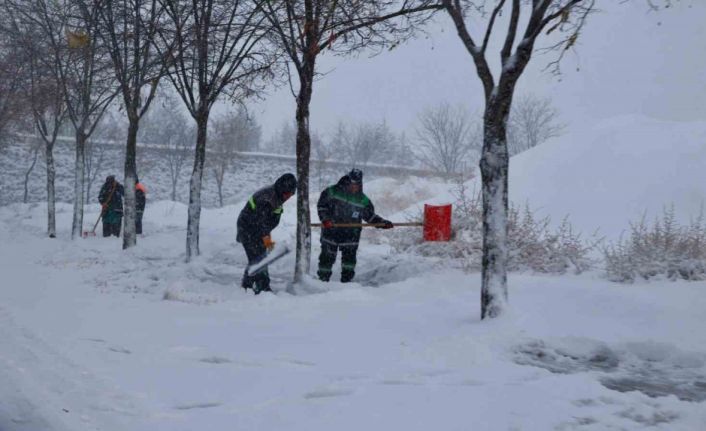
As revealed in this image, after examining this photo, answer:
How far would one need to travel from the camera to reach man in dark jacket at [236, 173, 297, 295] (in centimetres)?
830

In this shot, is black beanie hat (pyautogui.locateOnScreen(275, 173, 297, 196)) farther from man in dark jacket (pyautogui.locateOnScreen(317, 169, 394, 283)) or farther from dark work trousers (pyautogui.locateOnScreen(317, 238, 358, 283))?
dark work trousers (pyautogui.locateOnScreen(317, 238, 358, 283))

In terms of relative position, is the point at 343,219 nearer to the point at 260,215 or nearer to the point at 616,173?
the point at 260,215

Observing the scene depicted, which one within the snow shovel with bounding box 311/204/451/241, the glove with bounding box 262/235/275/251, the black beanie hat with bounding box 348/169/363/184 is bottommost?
the glove with bounding box 262/235/275/251

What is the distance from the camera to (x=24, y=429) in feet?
9.22

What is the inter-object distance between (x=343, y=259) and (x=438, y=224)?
96.2 inches

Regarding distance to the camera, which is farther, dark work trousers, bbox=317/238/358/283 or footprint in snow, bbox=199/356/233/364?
dark work trousers, bbox=317/238/358/283

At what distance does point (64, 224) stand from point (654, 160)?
22.0 m

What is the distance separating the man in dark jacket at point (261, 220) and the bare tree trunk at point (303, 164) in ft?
1.27

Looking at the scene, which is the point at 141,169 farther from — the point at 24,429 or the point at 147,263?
the point at 24,429

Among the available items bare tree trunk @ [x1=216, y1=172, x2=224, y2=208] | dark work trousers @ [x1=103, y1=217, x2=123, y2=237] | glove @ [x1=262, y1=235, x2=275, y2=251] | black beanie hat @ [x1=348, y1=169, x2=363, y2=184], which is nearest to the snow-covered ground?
glove @ [x1=262, y1=235, x2=275, y2=251]

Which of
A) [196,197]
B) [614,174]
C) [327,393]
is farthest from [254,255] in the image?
[614,174]

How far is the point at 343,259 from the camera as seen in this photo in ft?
31.7

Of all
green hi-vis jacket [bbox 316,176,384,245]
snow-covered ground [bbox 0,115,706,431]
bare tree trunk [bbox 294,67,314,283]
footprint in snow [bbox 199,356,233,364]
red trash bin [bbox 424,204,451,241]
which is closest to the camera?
snow-covered ground [bbox 0,115,706,431]

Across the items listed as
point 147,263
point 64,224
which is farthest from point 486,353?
point 64,224
